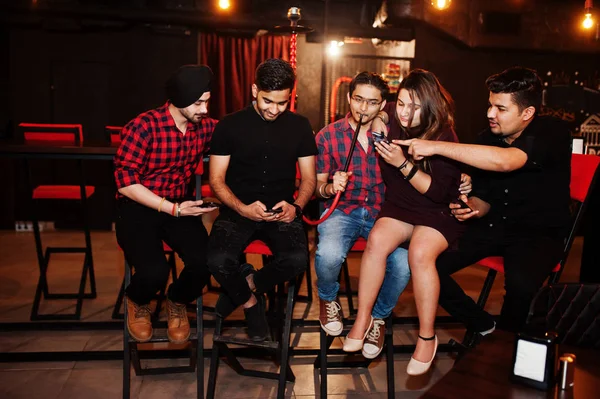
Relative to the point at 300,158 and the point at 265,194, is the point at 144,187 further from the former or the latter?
the point at 300,158

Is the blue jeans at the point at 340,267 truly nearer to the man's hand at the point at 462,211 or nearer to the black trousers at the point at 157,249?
the man's hand at the point at 462,211

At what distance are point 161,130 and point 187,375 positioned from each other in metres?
1.26

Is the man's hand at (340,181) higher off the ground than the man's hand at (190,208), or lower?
higher

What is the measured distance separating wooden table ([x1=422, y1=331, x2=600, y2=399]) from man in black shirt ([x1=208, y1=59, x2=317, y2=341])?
114 cm

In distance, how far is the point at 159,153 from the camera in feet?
10.0

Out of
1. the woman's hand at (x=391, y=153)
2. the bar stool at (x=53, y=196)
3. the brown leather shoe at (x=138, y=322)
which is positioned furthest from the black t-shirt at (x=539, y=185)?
the bar stool at (x=53, y=196)

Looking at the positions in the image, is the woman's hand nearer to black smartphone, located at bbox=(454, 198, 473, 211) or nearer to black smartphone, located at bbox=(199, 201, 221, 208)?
black smartphone, located at bbox=(454, 198, 473, 211)

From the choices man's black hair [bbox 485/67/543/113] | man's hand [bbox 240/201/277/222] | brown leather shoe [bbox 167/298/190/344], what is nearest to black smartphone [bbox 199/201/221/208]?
man's hand [bbox 240/201/277/222]

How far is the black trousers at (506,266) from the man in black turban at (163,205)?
3.79ft

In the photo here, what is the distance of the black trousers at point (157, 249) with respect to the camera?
2912mm

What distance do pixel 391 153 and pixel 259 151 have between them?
0.70m

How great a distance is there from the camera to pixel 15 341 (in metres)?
3.59

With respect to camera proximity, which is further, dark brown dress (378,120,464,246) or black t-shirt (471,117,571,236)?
black t-shirt (471,117,571,236)

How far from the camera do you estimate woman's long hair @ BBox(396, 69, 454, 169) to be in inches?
113
